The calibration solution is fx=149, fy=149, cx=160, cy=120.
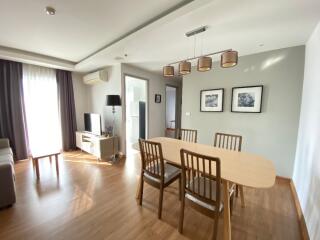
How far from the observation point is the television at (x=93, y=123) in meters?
3.91

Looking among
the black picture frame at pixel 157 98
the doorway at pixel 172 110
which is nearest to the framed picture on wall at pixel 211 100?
the black picture frame at pixel 157 98

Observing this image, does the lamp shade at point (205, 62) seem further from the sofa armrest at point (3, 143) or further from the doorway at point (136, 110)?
the sofa armrest at point (3, 143)

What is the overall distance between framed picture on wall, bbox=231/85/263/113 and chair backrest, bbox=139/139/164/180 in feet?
7.30

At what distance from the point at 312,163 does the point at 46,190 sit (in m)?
3.73

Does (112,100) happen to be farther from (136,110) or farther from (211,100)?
(211,100)

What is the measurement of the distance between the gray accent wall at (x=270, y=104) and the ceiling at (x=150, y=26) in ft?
0.84

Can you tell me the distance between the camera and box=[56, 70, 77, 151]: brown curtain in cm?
427

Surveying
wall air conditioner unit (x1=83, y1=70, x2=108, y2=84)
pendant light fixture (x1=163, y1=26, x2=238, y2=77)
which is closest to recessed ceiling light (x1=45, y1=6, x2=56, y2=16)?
pendant light fixture (x1=163, y1=26, x2=238, y2=77)

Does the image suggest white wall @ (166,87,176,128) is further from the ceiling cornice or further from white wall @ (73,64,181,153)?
the ceiling cornice

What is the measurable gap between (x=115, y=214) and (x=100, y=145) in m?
1.91

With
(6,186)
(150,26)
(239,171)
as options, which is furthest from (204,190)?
(6,186)

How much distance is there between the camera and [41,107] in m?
4.00

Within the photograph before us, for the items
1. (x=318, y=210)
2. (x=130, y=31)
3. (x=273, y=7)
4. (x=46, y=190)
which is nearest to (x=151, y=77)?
(x=130, y=31)

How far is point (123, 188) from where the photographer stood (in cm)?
249
